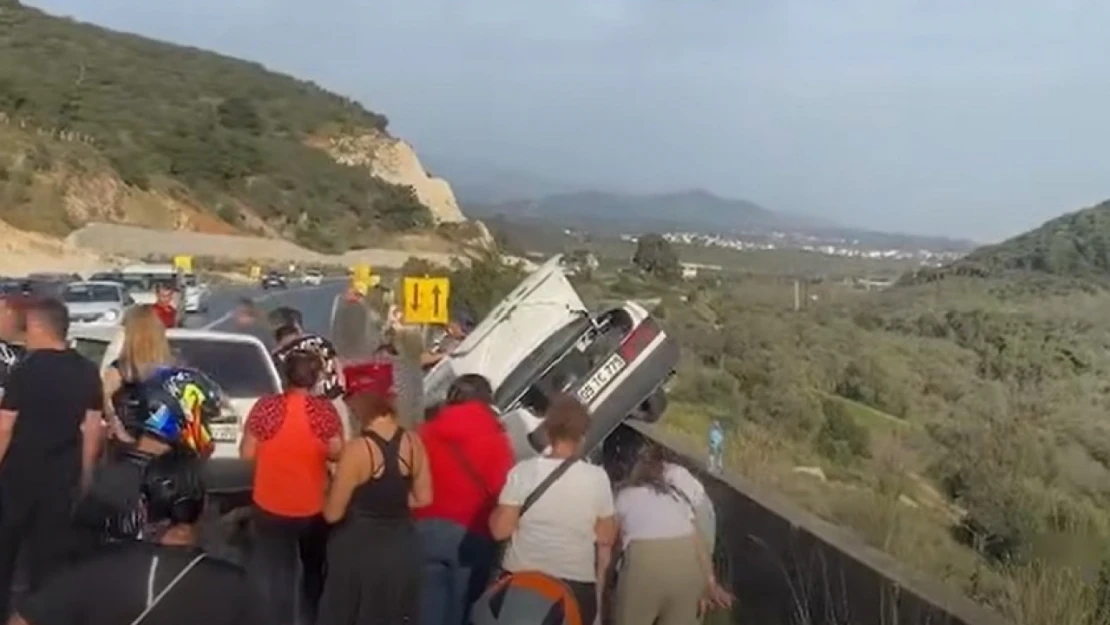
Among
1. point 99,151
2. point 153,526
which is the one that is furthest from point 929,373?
point 99,151

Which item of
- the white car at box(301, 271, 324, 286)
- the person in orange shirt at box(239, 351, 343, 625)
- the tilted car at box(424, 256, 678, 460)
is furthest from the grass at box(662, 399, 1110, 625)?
the white car at box(301, 271, 324, 286)

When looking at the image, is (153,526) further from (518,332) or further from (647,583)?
(518,332)

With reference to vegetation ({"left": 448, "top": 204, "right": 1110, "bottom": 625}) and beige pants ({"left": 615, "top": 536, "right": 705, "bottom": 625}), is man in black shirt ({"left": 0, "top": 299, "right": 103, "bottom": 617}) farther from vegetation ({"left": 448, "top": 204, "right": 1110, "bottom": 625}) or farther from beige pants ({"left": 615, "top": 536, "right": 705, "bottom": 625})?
vegetation ({"left": 448, "top": 204, "right": 1110, "bottom": 625})

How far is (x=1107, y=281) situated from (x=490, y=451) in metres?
55.8

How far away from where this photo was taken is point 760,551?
10.4 metres

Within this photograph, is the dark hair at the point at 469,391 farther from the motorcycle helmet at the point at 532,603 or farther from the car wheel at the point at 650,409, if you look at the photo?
the car wheel at the point at 650,409

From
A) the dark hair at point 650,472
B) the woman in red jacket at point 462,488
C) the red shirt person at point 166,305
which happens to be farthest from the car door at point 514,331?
the dark hair at point 650,472

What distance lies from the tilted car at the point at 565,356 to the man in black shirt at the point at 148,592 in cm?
805

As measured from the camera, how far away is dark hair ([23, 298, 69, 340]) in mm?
8414

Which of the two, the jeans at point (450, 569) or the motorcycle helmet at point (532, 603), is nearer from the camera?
the motorcycle helmet at point (532, 603)

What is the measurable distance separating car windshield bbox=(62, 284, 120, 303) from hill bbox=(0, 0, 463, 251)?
44208 mm

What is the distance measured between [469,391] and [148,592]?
4530 millimetres

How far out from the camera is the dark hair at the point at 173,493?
4812mm

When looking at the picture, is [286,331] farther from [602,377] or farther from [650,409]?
[650,409]
